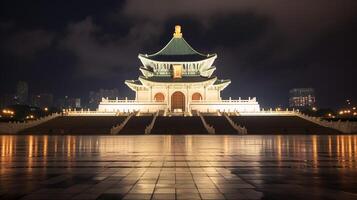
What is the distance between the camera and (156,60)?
80375 millimetres

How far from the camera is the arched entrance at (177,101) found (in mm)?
78000

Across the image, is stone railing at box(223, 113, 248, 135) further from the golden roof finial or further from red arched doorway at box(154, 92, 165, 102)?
the golden roof finial

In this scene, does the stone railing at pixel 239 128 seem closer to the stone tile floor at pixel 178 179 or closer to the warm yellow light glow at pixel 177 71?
the warm yellow light glow at pixel 177 71

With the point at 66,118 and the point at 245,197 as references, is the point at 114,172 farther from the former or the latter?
the point at 66,118

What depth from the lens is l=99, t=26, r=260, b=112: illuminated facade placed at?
72438 mm

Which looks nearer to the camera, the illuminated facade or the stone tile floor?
the stone tile floor

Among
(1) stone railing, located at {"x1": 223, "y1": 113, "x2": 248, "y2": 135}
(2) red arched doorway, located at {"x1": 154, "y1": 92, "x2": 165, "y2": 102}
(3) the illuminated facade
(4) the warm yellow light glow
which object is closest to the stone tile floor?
(1) stone railing, located at {"x1": 223, "y1": 113, "x2": 248, "y2": 135}

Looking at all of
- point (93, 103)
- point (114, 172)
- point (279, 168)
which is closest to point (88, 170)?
point (114, 172)

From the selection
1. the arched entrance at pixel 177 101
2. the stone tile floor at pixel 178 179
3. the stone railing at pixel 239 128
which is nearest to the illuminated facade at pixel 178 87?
the arched entrance at pixel 177 101

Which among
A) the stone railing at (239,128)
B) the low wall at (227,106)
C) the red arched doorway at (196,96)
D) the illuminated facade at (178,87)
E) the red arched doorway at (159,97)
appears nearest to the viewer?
the stone railing at (239,128)

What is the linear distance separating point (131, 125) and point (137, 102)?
22582mm

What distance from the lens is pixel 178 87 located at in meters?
77.2

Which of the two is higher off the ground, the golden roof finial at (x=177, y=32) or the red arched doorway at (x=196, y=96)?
the golden roof finial at (x=177, y=32)

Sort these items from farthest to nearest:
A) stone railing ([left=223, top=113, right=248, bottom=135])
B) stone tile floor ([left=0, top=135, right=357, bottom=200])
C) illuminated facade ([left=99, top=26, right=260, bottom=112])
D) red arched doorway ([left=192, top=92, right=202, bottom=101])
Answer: red arched doorway ([left=192, top=92, right=202, bottom=101])
illuminated facade ([left=99, top=26, right=260, bottom=112])
stone railing ([left=223, top=113, right=248, bottom=135])
stone tile floor ([left=0, top=135, right=357, bottom=200])
